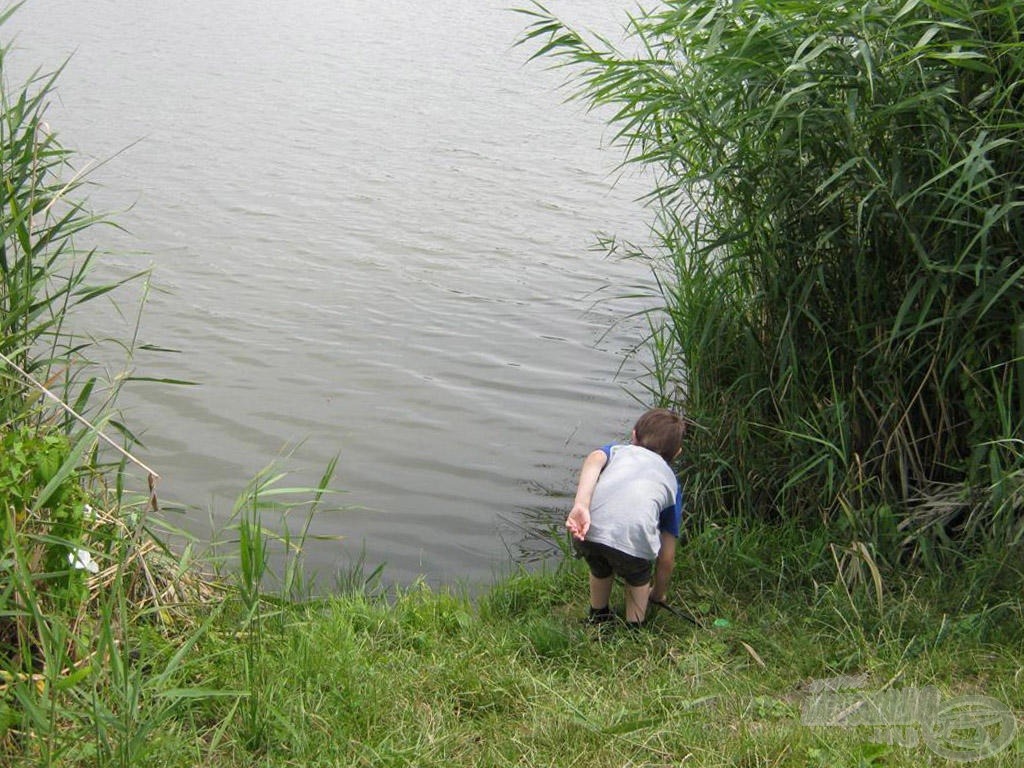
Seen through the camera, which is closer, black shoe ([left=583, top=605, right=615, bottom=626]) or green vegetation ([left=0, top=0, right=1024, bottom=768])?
green vegetation ([left=0, top=0, right=1024, bottom=768])

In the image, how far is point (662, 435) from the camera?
14.7ft

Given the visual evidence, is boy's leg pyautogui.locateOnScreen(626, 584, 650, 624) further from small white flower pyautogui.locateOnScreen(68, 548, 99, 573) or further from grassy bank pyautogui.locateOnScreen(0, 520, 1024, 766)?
small white flower pyautogui.locateOnScreen(68, 548, 99, 573)

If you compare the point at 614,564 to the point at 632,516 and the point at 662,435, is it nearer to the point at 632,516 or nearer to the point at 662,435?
the point at 632,516

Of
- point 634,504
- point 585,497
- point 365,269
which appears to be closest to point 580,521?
point 585,497

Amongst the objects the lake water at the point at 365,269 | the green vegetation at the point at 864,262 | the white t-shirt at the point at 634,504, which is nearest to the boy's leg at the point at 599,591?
the white t-shirt at the point at 634,504

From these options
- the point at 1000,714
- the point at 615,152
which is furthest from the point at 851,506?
the point at 615,152

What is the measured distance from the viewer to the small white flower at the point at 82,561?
3.46 meters

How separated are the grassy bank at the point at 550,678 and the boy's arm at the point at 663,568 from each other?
80mm

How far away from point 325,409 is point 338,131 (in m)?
7.11

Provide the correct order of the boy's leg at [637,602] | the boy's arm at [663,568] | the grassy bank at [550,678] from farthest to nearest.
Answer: the boy's arm at [663,568] < the boy's leg at [637,602] < the grassy bank at [550,678]

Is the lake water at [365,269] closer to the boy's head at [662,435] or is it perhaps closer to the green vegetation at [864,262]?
the boy's head at [662,435]

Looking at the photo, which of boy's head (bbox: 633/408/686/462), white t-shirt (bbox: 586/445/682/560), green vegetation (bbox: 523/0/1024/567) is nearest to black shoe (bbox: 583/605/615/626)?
white t-shirt (bbox: 586/445/682/560)

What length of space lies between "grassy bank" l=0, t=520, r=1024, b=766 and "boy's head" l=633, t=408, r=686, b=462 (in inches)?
21.2

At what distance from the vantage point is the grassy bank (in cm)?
312
